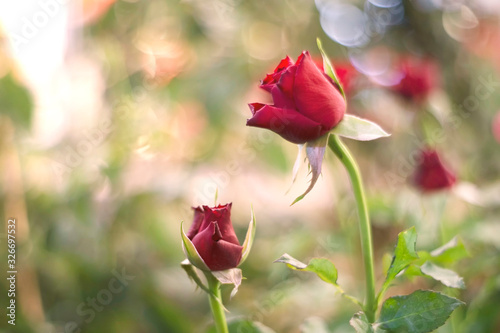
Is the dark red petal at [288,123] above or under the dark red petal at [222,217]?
above

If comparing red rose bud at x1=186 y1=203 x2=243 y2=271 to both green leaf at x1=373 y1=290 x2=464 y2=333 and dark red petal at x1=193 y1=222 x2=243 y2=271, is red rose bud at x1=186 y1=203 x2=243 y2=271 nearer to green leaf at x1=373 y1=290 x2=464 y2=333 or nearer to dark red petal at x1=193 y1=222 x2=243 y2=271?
dark red petal at x1=193 y1=222 x2=243 y2=271

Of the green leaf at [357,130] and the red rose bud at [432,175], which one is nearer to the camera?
the green leaf at [357,130]

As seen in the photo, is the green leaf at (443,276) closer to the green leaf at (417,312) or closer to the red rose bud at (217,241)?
the green leaf at (417,312)

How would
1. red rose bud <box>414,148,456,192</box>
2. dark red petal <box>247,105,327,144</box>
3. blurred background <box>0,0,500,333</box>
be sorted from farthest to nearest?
blurred background <box>0,0,500,333</box> < red rose bud <box>414,148,456,192</box> < dark red petal <box>247,105,327,144</box>

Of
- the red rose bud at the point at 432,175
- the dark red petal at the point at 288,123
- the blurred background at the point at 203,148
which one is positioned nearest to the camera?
the dark red petal at the point at 288,123

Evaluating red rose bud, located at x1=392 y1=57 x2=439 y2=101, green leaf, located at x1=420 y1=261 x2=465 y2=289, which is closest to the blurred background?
red rose bud, located at x1=392 y1=57 x2=439 y2=101

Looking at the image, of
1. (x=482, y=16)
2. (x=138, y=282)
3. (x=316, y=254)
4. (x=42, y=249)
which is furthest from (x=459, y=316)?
(x=482, y=16)

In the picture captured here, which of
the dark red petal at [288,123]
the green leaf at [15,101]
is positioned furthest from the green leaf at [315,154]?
the green leaf at [15,101]
